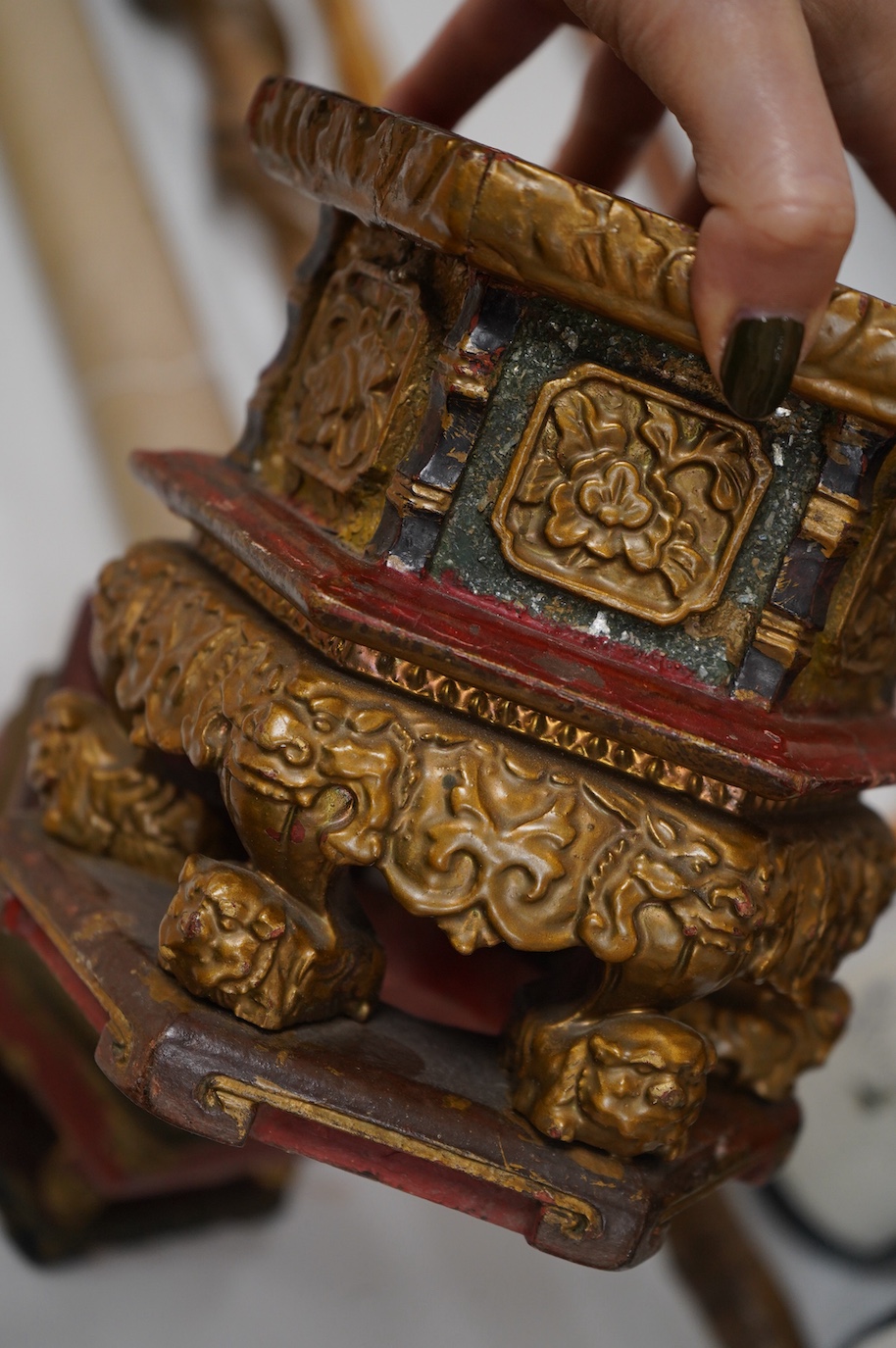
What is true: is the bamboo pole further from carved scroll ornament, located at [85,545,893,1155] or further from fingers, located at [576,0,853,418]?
fingers, located at [576,0,853,418]

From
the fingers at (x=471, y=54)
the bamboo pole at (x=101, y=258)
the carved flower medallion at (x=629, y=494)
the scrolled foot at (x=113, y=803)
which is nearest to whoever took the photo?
the carved flower medallion at (x=629, y=494)

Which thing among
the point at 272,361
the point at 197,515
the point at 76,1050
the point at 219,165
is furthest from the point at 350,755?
the point at 219,165

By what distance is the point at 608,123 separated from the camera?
1.10 m

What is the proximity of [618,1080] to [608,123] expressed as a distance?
2.52ft

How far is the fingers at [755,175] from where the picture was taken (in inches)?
23.6

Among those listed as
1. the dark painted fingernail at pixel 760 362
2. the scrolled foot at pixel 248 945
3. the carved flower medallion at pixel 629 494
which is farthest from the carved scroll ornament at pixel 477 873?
the dark painted fingernail at pixel 760 362

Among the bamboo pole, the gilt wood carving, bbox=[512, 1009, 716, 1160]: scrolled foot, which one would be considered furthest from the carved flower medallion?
the bamboo pole

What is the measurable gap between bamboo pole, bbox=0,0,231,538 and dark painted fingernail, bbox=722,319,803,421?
119 cm

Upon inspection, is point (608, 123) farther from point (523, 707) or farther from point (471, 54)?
point (523, 707)

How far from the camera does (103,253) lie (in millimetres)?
1785

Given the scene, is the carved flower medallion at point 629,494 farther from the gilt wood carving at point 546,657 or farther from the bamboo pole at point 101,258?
the bamboo pole at point 101,258

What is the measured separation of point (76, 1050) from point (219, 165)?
4.39 feet

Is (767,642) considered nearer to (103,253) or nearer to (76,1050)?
(76,1050)

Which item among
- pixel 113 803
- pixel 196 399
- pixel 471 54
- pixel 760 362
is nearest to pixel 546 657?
pixel 760 362
